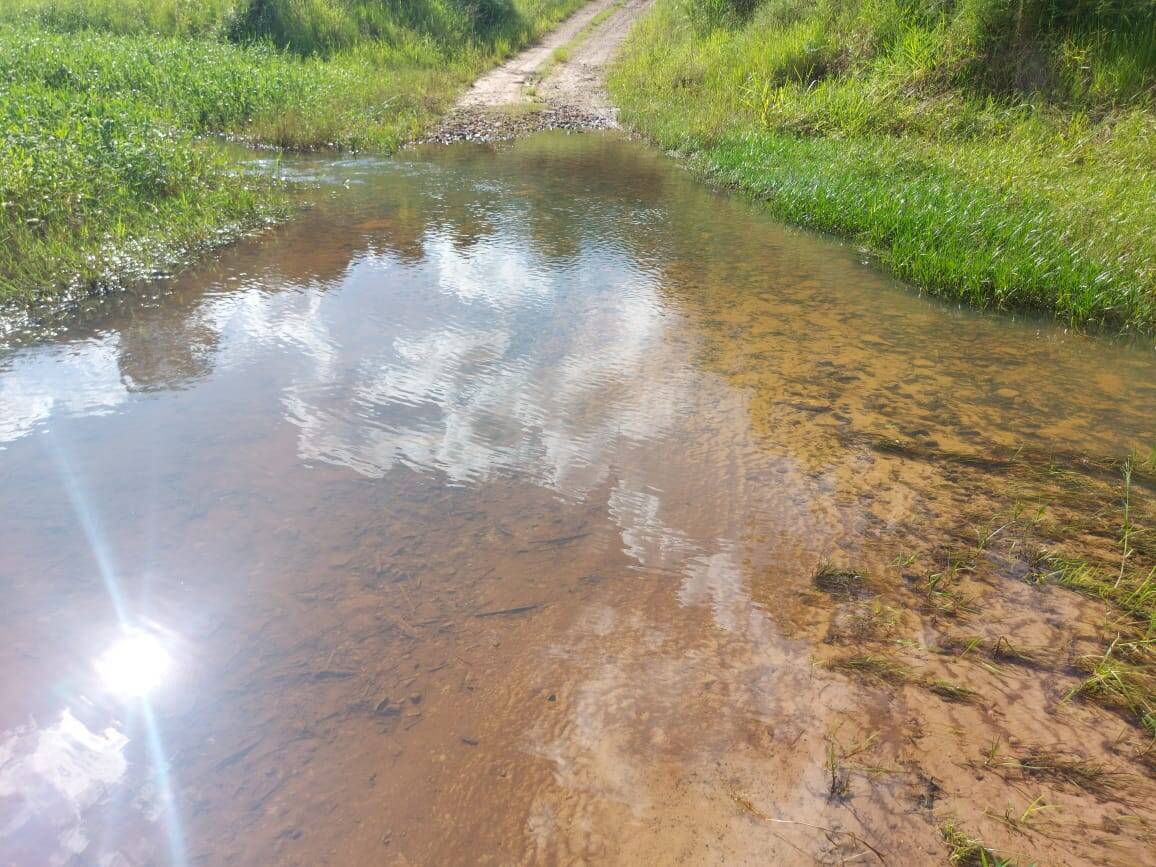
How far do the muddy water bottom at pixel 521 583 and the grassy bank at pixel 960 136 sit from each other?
2.92 feet

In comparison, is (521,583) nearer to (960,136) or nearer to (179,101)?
(960,136)

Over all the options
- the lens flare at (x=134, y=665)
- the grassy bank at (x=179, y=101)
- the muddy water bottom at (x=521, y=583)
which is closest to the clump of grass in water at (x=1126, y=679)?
the muddy water bottom at (x=521, y=583)

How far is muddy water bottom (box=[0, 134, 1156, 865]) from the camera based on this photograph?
1932 millimetres

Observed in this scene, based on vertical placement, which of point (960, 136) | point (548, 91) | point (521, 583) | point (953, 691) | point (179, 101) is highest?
point (960, 136)

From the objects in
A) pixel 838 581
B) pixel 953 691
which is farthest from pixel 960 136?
pixel 953 691

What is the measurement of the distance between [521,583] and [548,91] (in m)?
16.4

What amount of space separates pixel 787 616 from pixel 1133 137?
8.51 metres

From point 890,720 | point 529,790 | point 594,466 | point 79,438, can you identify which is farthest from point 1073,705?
point 79,438

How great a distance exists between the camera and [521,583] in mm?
2783

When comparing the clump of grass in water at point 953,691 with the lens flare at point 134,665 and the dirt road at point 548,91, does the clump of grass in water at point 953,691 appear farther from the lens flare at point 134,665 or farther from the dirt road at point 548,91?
the dirt road at point 548,91

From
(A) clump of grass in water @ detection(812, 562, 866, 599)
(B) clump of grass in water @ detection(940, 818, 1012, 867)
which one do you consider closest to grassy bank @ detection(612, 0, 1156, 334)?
(A) clump of grass in water @ detection(812, 562, 866, 599)

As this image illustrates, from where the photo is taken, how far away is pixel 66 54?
11.5m

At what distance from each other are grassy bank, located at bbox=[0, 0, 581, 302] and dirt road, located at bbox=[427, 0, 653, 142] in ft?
2.08

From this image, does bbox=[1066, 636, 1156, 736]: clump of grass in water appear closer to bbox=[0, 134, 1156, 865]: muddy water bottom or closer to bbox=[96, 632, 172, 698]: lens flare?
bbox=[0, 134, 1156, 865]: muddy water bottom
